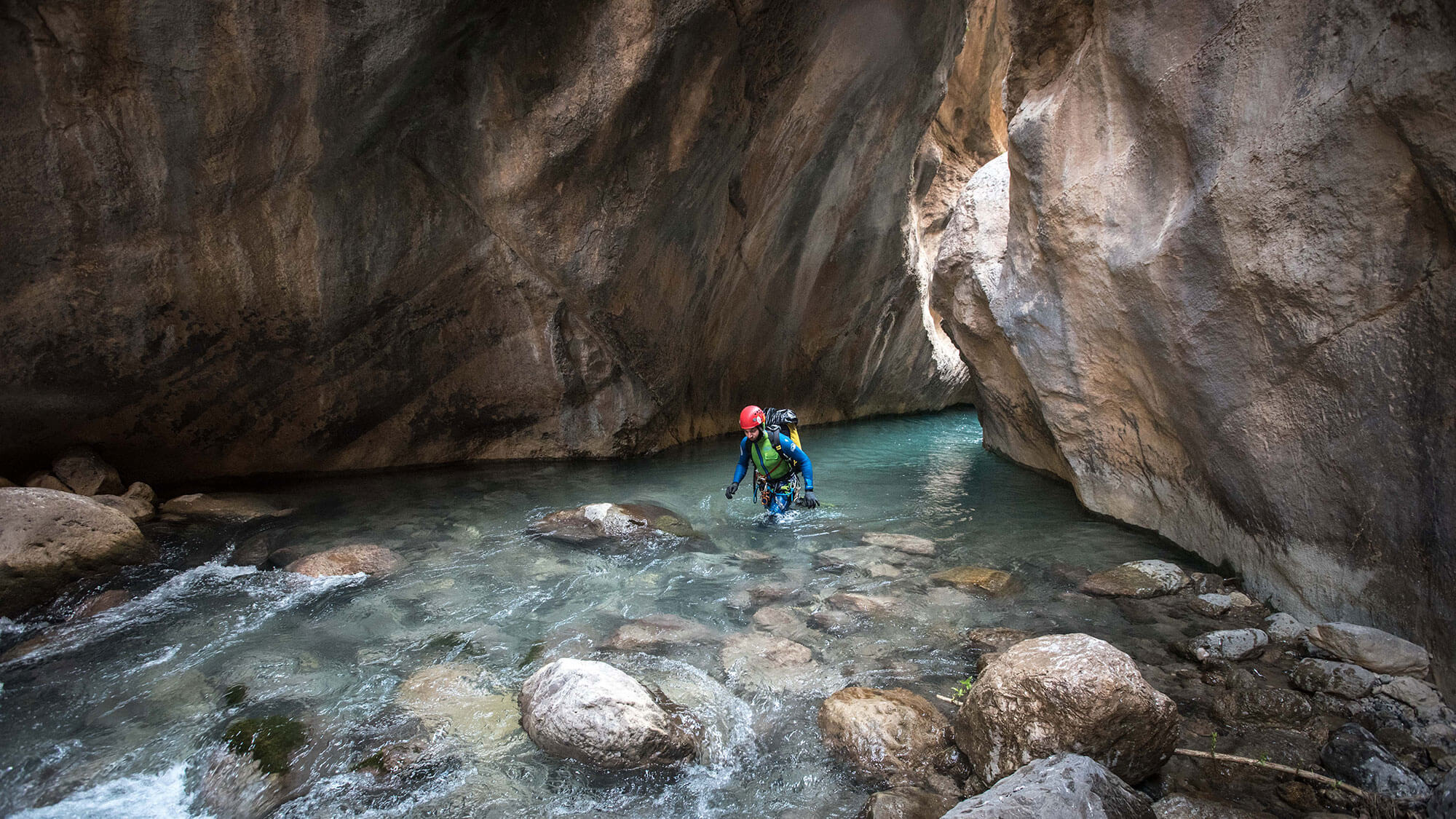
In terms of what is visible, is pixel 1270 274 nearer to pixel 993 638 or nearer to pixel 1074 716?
pixel 993 638

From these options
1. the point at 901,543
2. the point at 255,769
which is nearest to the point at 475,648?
the point at 255,769

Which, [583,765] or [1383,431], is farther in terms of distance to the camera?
[1383,431]

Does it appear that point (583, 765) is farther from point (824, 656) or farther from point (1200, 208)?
point (1200, 208)

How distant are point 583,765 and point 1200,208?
19.0 ft

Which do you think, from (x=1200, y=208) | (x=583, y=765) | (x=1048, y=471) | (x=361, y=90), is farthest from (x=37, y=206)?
(x=1048, y=471)

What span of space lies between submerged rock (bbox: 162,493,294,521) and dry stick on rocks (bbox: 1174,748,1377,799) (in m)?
9.29

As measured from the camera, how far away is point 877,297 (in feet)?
65.5

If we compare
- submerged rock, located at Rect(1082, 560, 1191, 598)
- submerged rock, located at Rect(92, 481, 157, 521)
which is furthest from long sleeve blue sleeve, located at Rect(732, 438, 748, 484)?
submerged rock, located at Rect(92, 481, 157, 521)

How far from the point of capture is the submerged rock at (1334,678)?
4312 millimetres

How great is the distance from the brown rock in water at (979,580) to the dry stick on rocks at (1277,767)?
8.45 feet

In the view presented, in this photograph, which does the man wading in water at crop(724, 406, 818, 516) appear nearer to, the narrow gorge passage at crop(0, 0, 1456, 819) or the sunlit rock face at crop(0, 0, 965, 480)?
the narrow gorge passage at crop(0, 0, 1456, 819)

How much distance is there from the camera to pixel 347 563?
23.2 ft

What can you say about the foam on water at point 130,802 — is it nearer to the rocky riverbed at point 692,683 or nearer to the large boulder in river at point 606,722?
the rocky riverbed at point 692,683

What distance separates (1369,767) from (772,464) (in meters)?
6.36
